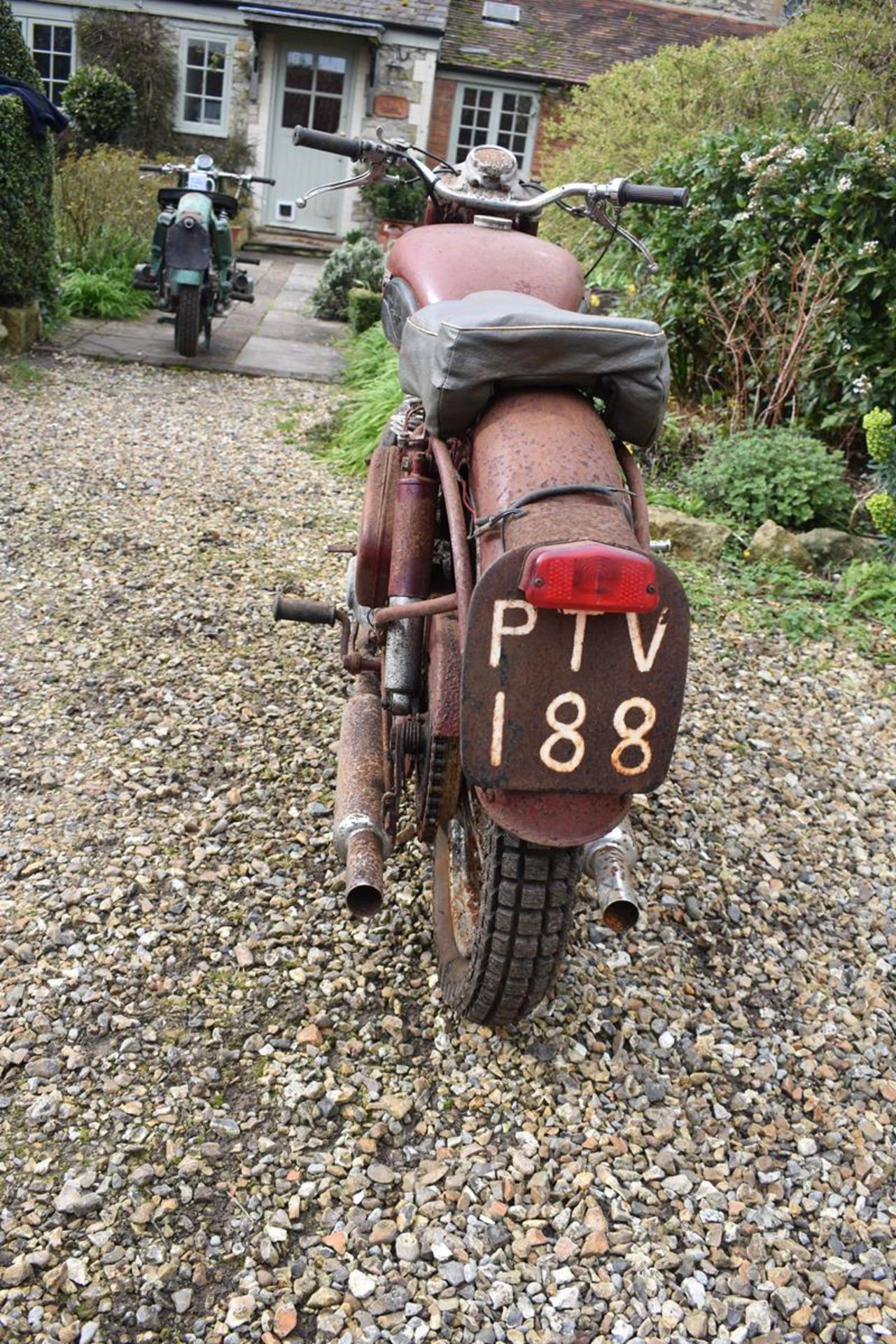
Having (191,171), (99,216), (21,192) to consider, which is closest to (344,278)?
(191,171)

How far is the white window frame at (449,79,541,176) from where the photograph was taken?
16188 millimetres

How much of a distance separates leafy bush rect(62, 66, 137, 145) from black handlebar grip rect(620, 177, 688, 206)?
14.8 meters

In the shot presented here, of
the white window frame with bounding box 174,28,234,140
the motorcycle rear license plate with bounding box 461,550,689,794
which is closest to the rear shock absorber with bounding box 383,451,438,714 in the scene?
the motorcycle rear license plate with bounding box 461,550,689,794

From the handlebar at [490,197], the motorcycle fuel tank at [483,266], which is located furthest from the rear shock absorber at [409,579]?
the handlebar at [490,197]

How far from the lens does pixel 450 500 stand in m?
1.89

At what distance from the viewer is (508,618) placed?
1.63 metres

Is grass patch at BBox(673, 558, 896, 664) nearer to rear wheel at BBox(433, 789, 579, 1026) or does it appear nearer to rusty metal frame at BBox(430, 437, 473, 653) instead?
rear wheel at BBox(433, 789, 579, 1026)

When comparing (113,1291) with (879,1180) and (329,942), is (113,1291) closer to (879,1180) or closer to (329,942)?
(329,942)

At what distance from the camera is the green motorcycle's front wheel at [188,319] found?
7270 millimetres

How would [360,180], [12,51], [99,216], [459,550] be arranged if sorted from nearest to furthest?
[459,550] < [360,180] < [12,51] < [99,216]

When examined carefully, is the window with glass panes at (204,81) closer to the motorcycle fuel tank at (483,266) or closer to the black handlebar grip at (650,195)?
the black handlebar grip at (650,195)

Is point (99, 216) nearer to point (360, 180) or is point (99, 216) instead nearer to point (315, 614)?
point (360, 180)

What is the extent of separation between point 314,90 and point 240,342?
9381mm

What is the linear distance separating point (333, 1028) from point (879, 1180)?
1.08 m
